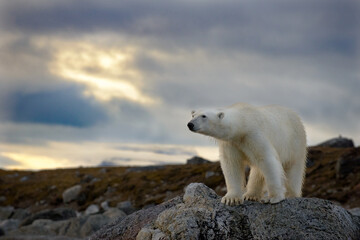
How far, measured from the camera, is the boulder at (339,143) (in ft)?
227

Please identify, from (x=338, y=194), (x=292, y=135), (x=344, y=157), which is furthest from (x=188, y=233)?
(x=344, y=157)

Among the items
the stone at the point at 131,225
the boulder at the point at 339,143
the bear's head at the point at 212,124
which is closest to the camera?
the bear's head at the point at 212,124

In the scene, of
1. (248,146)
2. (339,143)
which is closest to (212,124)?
(248,146)

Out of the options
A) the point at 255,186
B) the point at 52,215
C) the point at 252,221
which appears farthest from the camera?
the point at 52,215

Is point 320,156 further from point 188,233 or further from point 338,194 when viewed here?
point 188,233

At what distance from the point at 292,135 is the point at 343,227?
9.01 feet

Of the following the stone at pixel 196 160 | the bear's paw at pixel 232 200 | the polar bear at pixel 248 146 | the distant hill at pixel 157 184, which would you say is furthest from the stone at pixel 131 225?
the stone at pixel 196 160

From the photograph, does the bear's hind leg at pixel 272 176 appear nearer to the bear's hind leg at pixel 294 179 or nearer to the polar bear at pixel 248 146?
the polar bear at pixel 248 146

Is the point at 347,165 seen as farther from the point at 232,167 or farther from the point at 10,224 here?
the point at 232,167

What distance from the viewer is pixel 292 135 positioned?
11.2 metres

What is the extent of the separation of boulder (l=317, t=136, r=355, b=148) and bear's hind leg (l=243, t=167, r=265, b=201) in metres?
63.1

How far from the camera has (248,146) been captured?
32.0 feet

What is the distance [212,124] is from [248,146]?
3.38 ft

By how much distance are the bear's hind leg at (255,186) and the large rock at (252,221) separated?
1.17ft
